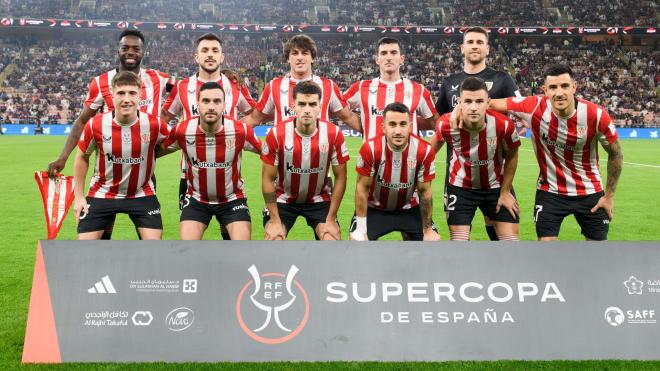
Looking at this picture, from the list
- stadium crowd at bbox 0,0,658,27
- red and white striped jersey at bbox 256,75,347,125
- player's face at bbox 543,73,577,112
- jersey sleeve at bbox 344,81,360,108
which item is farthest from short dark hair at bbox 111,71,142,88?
stadium crowd at bbox 0,0,658,27

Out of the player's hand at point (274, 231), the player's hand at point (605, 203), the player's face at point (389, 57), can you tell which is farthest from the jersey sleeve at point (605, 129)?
the player's hand at point (274, 231)

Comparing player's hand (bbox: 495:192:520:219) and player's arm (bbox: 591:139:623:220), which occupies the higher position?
player's arm (bbox: 591:139:623:220)

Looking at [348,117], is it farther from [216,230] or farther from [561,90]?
[216,230]

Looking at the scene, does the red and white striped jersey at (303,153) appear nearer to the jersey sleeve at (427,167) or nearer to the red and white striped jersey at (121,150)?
the jersey sleeve at (427,167)

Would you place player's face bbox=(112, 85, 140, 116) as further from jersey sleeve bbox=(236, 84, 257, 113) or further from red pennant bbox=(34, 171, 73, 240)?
jersey sleeve bbox=(236, 84, 257, 113)

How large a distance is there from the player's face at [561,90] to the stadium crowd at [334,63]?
30.8 m

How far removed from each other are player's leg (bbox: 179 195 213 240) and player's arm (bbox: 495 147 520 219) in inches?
94.9

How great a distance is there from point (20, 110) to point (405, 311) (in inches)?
1332

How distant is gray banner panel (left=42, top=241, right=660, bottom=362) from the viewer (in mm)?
3205

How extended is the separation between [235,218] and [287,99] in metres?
1.33

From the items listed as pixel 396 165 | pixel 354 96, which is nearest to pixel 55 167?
pixel 354 96

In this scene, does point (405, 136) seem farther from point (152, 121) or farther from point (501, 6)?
point (501, 6)

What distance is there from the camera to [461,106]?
443 cm

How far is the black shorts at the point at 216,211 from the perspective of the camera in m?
4.74
